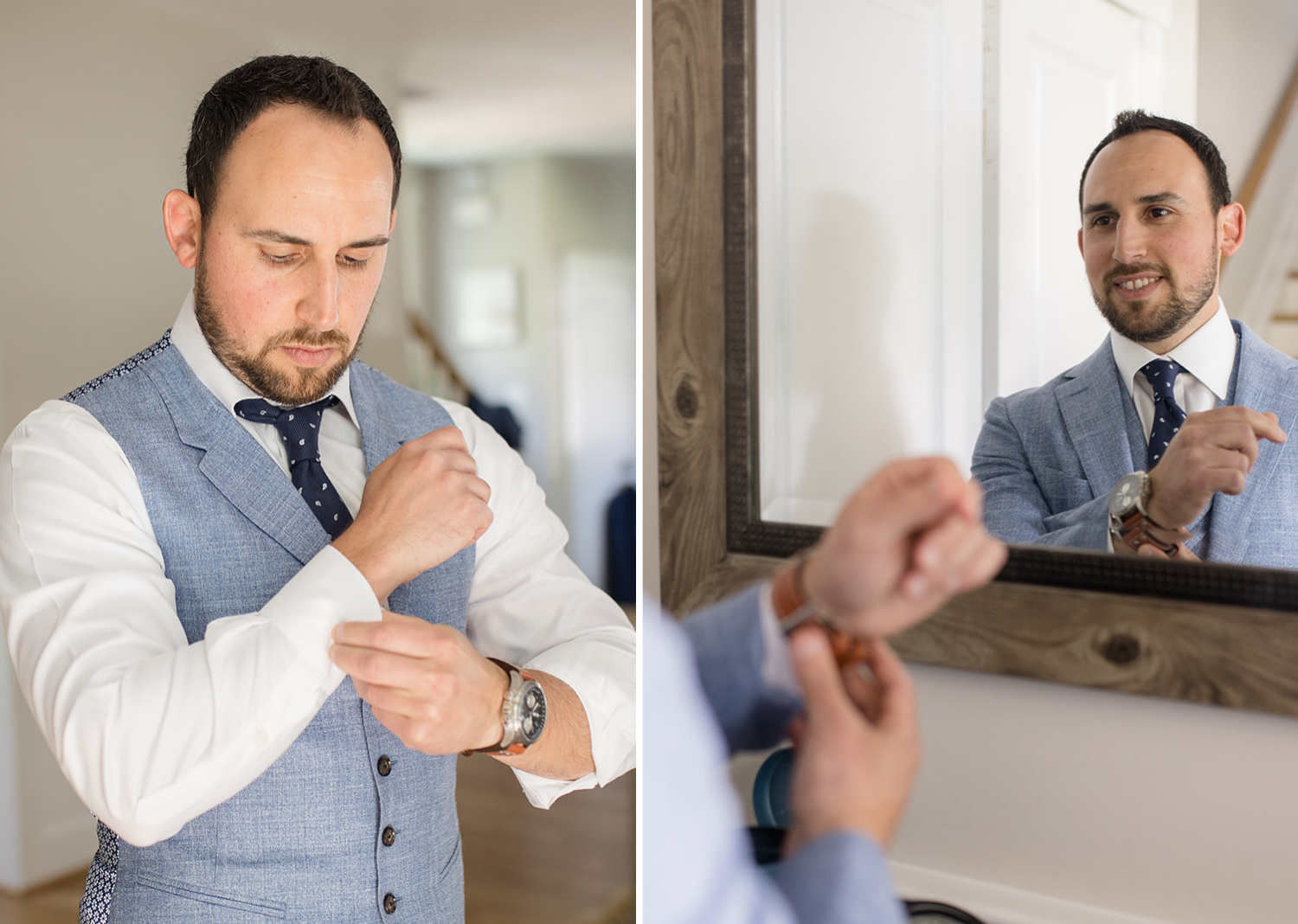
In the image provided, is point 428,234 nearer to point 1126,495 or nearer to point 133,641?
point 133,641

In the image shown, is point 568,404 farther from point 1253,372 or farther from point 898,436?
point 1253,372

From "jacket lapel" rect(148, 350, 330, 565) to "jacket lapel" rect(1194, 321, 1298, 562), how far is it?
0.62 metres

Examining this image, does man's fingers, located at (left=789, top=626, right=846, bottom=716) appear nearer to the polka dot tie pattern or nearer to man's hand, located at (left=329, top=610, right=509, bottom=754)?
man's hand, located at (left=329, top=610, right=509, bottom=754)

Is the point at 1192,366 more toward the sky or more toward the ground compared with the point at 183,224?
more toward the ground

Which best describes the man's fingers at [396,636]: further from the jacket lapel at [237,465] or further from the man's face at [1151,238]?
the man's face at [1151,238]

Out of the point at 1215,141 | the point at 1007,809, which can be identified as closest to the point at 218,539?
the point at 1007,809

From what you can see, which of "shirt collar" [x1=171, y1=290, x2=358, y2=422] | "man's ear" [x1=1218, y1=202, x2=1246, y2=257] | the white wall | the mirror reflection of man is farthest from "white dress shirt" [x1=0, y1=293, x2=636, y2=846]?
"man's ear" [x1=1218, y1=202, x2=1246, y2=257]

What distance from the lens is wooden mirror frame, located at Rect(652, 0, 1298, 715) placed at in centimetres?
54

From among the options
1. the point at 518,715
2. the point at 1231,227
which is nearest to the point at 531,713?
the point at 518,715

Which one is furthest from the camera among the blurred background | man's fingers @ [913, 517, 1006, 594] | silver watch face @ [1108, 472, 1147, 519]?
the blurred background

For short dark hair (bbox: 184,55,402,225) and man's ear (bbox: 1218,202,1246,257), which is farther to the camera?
short dark hair (bbox: 184,55,402,225)

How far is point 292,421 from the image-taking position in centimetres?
70

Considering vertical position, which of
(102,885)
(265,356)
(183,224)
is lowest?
(102,885)

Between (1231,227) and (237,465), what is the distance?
0.68m
